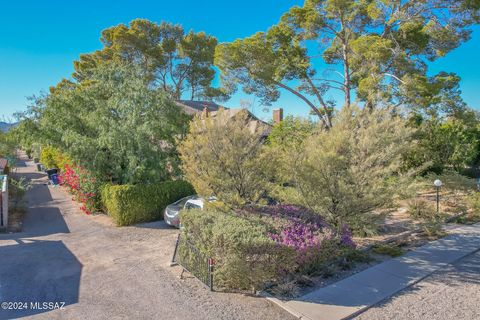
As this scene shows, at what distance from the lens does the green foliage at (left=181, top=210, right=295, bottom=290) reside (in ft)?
17.8

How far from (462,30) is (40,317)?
62.5 feet

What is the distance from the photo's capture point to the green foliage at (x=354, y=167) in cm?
687

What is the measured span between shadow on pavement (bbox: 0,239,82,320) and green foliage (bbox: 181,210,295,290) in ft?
9.30

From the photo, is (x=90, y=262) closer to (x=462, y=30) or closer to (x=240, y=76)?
(x=240, y=76)

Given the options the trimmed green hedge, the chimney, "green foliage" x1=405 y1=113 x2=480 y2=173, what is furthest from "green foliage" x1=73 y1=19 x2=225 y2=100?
"green foliage" x1=405 y1=113 x2=480 y2=173

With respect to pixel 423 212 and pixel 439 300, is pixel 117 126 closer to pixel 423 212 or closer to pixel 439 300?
pixel 439 300

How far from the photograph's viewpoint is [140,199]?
1143 cm

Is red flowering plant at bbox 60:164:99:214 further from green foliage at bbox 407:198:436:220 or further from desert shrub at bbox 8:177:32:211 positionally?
green foliage at bbox 407:198:436:220

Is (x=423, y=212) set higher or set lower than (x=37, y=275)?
higher

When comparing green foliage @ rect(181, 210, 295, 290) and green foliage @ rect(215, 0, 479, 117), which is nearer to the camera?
green foliage @ rect(181, 210, 295, 290)

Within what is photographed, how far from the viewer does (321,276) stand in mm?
6406

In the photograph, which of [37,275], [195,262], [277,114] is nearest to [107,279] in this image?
[37,275]

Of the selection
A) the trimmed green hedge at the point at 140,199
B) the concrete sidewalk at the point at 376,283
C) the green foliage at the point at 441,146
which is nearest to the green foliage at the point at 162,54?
the trimmed green hedge at the point at 140,199

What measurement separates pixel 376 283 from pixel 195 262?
3.86m
